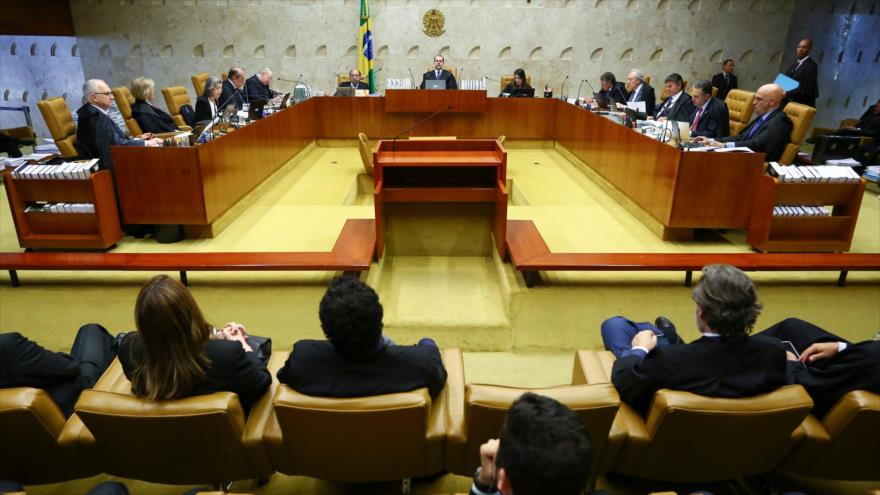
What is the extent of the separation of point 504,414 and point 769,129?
153 inches

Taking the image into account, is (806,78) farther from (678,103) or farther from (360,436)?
(360,436)

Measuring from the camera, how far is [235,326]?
2.27 metres

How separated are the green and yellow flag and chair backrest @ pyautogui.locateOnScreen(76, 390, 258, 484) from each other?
8.57 m

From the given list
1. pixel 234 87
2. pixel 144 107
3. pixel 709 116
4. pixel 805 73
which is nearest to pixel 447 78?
pixel 234 87

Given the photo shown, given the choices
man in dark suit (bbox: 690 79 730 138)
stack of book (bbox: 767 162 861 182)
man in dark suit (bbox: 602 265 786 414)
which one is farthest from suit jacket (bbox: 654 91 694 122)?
man in dark suit (bbox: 602 265 786 414)

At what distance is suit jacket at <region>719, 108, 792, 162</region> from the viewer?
431cm

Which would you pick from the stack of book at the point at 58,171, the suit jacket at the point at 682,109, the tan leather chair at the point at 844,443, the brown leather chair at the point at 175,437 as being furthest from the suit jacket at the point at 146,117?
the tan leather chair at the point at 844,443

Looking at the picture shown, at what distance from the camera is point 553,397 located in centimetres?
158

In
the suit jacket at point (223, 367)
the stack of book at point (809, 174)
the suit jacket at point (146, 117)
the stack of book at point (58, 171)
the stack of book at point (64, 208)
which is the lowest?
the stack of book at point (64, 208)

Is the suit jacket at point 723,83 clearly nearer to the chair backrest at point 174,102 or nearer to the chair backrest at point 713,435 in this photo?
the chair backrest at point 174,102

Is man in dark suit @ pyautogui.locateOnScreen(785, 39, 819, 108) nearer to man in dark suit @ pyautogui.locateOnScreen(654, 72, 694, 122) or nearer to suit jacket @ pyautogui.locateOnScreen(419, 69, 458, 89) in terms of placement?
man in dark suit @ pyautogui.locateOnScreen(654, 72, 694, 122)

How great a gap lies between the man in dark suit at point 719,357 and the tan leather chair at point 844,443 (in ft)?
0.66

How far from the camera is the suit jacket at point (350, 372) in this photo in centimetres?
162

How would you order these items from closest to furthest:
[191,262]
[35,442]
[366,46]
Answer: [35,442]
[191,262]
[366,46]
